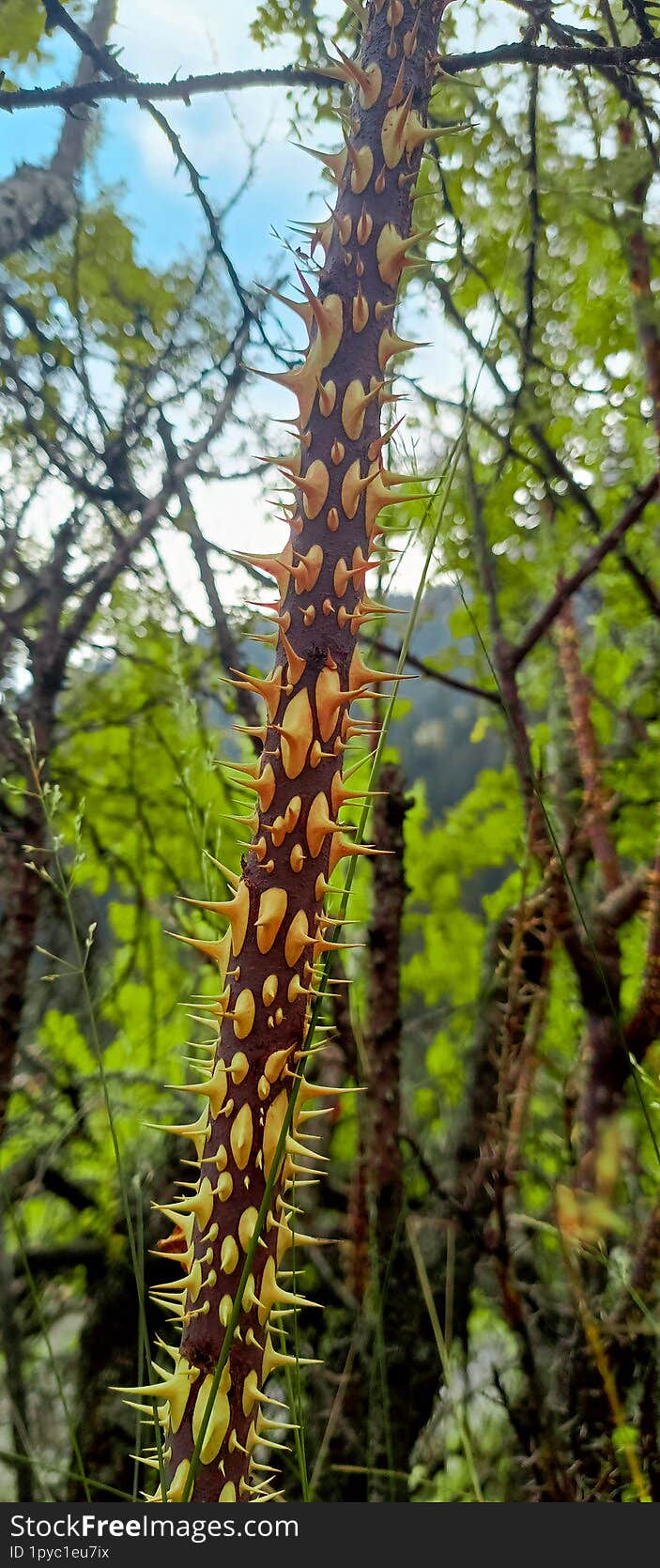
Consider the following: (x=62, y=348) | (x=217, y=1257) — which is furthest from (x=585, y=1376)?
(x=62, y=348)

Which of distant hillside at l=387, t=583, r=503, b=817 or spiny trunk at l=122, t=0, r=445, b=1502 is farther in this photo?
distant hillside at l=387, t=583, r=503, b=817

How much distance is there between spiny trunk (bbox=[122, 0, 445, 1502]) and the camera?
16 cm

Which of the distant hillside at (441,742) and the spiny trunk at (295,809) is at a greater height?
the distant hillside at (441,742)

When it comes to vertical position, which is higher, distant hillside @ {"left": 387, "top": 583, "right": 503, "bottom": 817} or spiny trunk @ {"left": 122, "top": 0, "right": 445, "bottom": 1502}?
distant hillside @ {"left": 387, "top": 583, "right": 503, "bottom": 817}

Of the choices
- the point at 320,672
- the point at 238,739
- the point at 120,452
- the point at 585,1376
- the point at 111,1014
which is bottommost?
the point at 585,1376

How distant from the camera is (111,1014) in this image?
77 cm

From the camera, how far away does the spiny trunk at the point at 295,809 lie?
0.52 ft

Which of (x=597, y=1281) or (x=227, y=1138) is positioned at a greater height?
(x=227, y=1138)

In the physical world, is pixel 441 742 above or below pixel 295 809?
above

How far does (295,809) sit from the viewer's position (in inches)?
6.4

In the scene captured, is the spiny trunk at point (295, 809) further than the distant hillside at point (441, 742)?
No

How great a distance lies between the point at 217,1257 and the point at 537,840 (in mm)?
292

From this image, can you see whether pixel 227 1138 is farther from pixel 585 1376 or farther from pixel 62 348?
pixel 62 348

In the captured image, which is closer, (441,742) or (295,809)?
(295,809)
